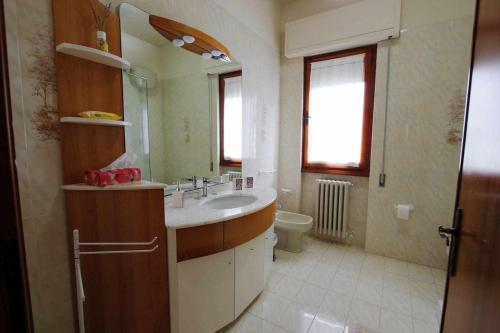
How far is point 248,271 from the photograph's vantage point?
5.31 ft

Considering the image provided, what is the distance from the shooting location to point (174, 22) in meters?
1.51

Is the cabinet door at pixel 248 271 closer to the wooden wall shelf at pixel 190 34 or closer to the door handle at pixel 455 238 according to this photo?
the door handle at pixel 455 238

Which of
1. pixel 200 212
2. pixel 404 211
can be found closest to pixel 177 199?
pixel 200 212

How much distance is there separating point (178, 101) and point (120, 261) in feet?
3.83

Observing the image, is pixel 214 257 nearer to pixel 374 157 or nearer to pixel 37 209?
pixel 37 209

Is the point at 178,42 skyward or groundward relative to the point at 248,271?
skyward

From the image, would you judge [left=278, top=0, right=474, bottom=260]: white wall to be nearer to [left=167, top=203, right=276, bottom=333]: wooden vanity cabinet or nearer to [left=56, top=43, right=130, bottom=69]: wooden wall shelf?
[left=167, top=203, right=276, bottom=333]: wooden vanity cabinet

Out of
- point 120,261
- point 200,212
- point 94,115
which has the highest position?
point 94,115

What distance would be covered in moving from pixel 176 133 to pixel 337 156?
2.05 m

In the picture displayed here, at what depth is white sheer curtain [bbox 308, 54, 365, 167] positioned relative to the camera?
2645 millimetres

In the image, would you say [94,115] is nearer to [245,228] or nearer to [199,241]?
[199,241]

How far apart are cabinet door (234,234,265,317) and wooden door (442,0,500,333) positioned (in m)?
1.08

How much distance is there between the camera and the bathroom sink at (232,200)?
6.27 feet

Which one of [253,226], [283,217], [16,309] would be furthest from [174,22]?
[283,217]
